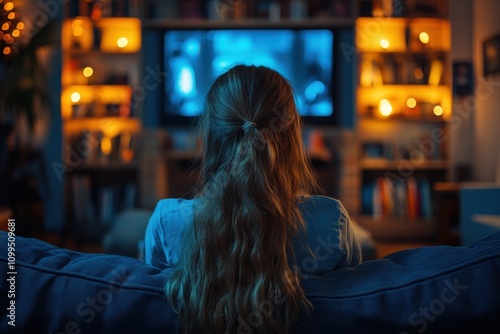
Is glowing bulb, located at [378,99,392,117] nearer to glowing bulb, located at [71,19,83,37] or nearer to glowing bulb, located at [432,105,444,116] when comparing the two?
glowing bulb, located at [432,105,444,116]

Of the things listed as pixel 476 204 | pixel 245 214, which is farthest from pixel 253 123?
pixel 476 204

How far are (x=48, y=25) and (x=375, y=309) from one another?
4.38m

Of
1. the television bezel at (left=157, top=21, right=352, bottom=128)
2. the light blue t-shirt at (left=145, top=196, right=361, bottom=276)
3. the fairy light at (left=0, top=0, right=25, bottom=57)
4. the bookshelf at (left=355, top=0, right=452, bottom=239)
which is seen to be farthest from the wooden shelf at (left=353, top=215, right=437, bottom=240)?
the light blue t-shirt at (left=145, top=196, right=361, bottom=276)

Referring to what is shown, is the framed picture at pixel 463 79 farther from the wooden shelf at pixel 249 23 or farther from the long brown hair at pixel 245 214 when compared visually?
the long brown hair at pixel 245 214

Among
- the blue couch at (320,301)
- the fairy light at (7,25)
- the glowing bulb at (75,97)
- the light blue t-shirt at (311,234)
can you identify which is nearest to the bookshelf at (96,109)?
the glowing bulb at (75,97)

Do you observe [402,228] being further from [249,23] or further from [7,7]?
[7,7]

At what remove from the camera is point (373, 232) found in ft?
17.3

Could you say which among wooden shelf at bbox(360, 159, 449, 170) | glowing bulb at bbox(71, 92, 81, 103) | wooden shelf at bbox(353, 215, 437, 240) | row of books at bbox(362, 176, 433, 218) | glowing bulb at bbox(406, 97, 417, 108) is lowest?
wooden shelf at bbox(353, 215, 437, 240)

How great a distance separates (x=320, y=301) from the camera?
902mm

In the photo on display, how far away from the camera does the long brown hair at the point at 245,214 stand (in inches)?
36.4

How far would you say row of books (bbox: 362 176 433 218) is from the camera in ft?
17.4

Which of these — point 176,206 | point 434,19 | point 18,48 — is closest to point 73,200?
point 18,48

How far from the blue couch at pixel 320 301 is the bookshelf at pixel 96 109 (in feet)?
14.6

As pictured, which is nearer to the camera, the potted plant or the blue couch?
the blue couch
